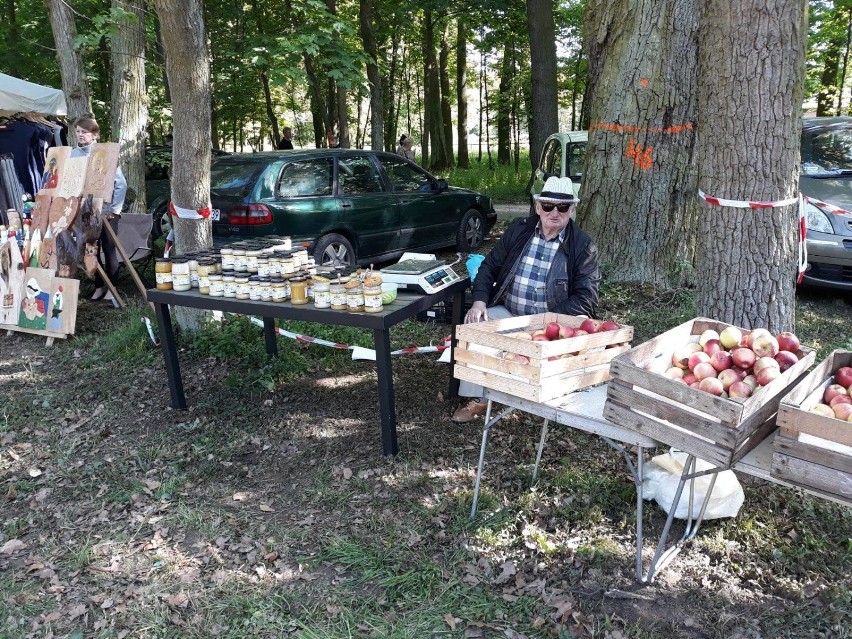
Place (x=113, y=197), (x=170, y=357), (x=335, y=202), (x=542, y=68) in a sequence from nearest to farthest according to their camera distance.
A: (x=170, y=357) → (x=113, y=197) → (x=335, y=202) → (x=542, y=68)

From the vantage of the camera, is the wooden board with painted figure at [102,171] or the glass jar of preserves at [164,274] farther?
the wooden board with painted figure at [102,171]

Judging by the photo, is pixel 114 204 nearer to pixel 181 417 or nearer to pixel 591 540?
pixel 181 417

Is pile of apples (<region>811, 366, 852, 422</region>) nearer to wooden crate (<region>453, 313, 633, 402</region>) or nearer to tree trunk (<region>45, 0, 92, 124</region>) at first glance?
wooden crate (<region>453, 313, 633, 402</region>)

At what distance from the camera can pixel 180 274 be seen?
175 inches

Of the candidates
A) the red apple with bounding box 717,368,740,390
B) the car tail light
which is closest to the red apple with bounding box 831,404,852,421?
the red apple with bounding box 717,368,740,390

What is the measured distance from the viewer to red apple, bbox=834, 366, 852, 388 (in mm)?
2521

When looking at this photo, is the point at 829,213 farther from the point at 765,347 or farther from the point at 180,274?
the point at 180,274

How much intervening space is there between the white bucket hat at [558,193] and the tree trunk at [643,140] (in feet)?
9.41

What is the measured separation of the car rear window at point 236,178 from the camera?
290 inches

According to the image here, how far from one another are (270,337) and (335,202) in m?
2.83

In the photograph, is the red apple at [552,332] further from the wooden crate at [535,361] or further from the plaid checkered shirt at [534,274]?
the plaid checkered shirt at [534,274]

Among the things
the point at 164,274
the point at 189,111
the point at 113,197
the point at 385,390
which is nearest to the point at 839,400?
the point at 385,390

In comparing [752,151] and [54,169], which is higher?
[54,169]

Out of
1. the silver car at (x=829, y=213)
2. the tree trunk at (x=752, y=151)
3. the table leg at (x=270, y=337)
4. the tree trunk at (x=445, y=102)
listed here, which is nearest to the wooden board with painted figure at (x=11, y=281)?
the table leg at (x=270, y=337)
